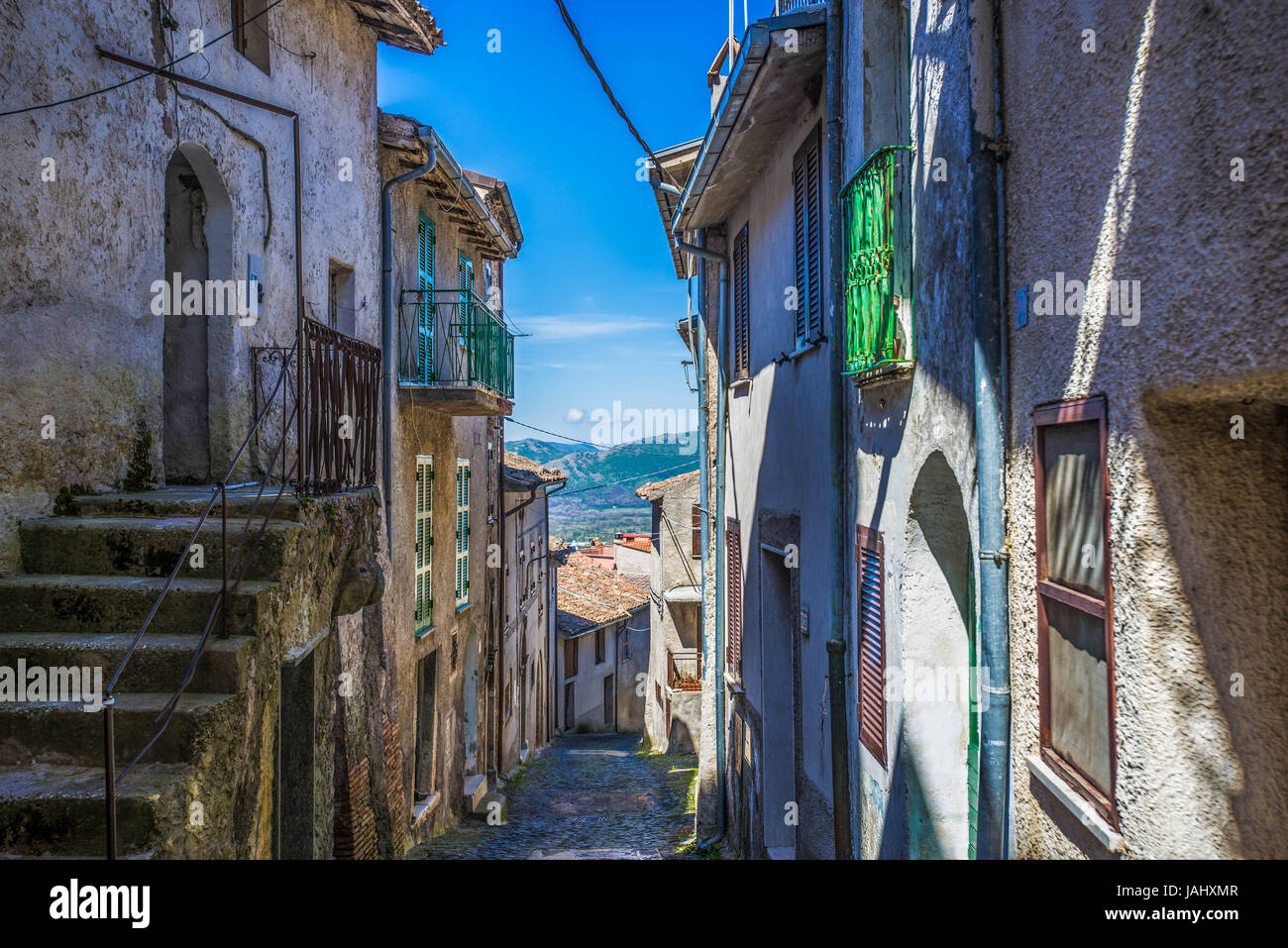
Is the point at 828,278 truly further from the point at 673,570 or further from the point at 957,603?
the point at 673,570

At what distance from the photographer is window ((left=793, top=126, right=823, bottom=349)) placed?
675 centimetres

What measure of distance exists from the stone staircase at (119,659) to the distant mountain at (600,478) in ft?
363

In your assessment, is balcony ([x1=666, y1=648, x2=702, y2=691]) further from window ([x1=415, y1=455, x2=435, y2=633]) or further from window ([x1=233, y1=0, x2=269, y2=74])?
window ([x1=233, y1=0, x2=269, y2=74])

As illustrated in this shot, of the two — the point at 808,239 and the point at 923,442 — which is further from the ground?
the point at 808,239

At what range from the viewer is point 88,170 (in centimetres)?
529

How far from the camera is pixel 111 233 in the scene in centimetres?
553

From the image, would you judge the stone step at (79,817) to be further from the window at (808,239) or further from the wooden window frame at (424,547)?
the wooden window frame at (424,547)

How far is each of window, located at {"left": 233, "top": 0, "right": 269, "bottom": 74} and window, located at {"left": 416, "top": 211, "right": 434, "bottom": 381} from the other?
4.32 m

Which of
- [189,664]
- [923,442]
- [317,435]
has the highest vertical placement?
[317,435]

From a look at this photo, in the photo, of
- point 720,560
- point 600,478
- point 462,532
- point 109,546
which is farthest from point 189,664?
point 600,478

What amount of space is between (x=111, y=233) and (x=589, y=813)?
11938 mm

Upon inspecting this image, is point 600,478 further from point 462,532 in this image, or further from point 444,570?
point 444,570
